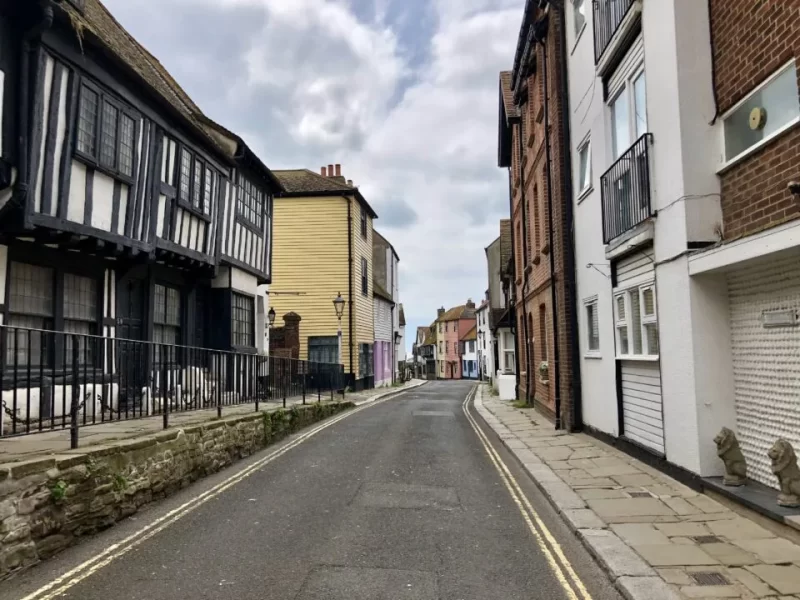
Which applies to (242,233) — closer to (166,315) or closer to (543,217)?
(166,315)

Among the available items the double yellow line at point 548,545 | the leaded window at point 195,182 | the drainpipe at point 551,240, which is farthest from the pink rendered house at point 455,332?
the double yellow line at point 548,545

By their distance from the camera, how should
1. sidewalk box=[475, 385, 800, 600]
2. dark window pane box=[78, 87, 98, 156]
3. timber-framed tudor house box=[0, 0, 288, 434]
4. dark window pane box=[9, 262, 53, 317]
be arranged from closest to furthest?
sidewalk box=[475, 385, 800, 600] → timber-framed tudor house box=[0, 0, 288, 434] → dark window pane box=[9, 262, 53, 317] → dark window pane box=[78, 87, 98, 156]

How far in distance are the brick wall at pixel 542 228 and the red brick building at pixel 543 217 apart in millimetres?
20

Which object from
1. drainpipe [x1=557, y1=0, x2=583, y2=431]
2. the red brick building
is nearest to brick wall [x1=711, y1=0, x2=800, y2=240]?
drainpipe [x1=557, y1=0, x2=583, y2=431]

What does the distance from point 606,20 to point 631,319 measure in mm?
4714

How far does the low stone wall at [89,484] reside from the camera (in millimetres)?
4809

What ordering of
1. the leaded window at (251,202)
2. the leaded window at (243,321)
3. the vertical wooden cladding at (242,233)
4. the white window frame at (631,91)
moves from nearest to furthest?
the white window frame at (631,91)
the vertical wooden cladding at (242,233)
the leaded window at (243,321)
the leaded window at (251,202)

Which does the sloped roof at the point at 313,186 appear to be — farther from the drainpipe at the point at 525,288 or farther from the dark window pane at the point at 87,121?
the dark window pane at the point at 87,121

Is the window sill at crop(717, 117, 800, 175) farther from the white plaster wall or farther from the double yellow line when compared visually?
the double yellow line

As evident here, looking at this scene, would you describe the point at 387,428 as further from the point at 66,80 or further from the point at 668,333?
the point at 66,80

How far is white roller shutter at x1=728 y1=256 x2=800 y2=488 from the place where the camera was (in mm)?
5766

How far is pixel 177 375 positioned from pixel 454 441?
18.0 feet

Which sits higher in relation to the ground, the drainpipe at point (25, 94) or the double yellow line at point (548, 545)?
the drainpipe at point (25, 94)

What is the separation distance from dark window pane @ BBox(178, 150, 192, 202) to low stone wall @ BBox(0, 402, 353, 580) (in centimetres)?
591
